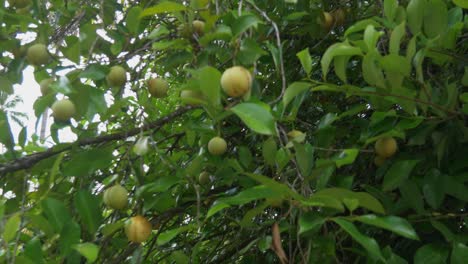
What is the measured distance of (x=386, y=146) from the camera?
912 millimetres

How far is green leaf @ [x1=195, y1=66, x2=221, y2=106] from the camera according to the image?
70 centimetres

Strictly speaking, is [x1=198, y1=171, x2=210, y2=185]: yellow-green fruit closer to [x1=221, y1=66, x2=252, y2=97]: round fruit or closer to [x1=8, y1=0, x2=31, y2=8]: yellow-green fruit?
[x1=221, y1=66, x2=252, y2=97]: round fruit

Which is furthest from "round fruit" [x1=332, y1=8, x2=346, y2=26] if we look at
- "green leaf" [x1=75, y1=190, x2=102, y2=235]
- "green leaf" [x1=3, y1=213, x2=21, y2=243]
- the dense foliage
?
"green leaf" [x1=3, y1=213, x2=21, y2=243]

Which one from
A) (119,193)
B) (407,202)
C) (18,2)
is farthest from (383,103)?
(18,2)

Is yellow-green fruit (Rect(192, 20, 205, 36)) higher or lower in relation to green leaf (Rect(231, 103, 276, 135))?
higher

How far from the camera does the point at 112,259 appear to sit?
0.96 meters

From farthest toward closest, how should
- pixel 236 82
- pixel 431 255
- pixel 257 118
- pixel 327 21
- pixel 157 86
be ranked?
pixel 327 21
pixel 157 86
pixel 431 255
pixel 236 82
pixel 257 118

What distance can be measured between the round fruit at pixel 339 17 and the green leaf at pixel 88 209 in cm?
64

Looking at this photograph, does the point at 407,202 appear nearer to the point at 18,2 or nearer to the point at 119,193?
the point at 119,193

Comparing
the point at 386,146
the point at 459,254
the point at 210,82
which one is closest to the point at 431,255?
the point at 459,254

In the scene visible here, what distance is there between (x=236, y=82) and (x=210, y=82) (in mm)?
47

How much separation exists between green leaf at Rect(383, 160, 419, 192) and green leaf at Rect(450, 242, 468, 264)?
0.42ft

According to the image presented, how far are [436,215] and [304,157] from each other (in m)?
0.30

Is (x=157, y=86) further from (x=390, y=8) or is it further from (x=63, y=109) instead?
(x=390, y=8)
